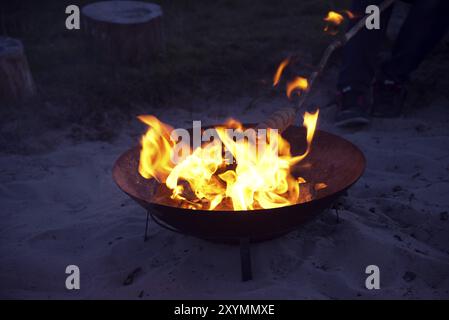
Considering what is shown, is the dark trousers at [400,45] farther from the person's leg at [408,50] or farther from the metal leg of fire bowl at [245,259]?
the metal leg of fire bowl at [245,259]

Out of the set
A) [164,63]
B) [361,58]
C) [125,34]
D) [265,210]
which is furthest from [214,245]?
Answer: [125,34]

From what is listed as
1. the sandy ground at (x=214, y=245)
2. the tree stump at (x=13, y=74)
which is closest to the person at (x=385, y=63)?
the sandy ground at (x=214, y=245)

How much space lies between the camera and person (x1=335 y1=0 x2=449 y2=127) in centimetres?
423

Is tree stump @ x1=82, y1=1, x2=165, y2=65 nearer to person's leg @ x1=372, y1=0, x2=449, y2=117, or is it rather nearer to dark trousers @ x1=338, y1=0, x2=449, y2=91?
dark trousers @ x1=338, y1=0, x2=449, y2=91

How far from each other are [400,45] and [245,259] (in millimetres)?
3073

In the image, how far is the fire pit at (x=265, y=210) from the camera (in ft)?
6.75

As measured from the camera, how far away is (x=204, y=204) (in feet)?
7.89

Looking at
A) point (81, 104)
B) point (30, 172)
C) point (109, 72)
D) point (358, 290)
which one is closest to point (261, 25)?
point (109, 72)

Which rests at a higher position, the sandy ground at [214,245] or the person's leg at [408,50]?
the person's leg at [408,50]

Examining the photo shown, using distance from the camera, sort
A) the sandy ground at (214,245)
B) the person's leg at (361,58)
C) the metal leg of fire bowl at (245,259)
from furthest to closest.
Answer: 1. the person's leg at (361,58)
2. the sandy ground at (214,245)
3. the metal leg of fire bowl at (245,259)

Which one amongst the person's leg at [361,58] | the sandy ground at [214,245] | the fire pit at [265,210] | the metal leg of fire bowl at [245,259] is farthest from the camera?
the person's leg at [361,58]

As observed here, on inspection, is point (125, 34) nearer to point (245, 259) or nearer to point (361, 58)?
point (361, 58)

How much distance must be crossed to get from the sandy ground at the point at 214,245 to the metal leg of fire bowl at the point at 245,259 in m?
0.04

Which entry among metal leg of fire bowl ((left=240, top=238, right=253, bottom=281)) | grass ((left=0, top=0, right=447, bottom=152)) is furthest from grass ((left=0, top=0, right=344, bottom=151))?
metal leg of fire bowl ((left=240, top=238, right=253, bottom=281))
